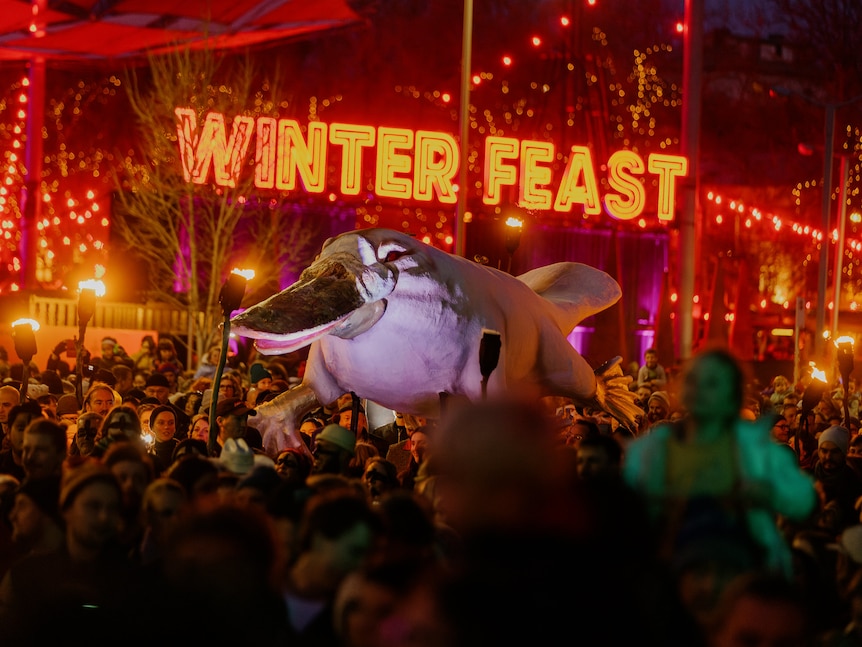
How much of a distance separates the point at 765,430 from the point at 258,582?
1.78 m

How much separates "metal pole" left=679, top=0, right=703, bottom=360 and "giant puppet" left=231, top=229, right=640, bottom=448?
15916 millimetres

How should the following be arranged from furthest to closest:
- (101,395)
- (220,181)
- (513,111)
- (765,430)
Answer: (513,111)
(220,181)
(101,395)
(765,430)

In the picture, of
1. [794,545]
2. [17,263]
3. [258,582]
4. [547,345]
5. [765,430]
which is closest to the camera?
[258,582]

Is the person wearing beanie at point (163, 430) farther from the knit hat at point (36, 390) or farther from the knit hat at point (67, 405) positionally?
the knit hat at point (36, 390)

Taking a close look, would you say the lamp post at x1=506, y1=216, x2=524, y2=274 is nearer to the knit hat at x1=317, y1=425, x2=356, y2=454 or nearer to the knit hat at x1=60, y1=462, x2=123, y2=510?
the knit hat at x1=317, y1=425, x2=356, y2=454

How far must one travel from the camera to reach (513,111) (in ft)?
121

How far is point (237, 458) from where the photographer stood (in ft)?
22.0

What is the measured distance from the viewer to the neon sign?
2741 cm

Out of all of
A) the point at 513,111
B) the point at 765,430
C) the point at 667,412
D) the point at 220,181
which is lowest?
the point at 667,412

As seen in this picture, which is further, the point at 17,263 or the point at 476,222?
the point at 17,263

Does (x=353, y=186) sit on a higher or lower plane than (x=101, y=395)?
higher

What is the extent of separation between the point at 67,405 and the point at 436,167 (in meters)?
18.4

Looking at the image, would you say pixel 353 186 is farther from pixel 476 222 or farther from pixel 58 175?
pixel 58 175

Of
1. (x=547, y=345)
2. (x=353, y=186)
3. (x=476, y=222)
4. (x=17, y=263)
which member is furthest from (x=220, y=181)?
(x=547, y=345)
